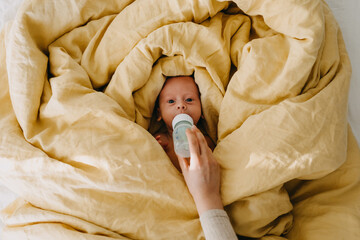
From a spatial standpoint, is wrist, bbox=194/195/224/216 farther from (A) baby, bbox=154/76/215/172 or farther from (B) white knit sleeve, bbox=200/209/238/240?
(A) baby, bbox=154/76/215/172

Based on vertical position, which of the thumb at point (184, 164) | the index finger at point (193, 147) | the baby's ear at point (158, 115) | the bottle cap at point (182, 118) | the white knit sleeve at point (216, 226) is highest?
the index finger at point (193, 147)

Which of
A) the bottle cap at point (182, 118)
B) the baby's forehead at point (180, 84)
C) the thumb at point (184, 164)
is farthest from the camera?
the baby's forehead at point (180, 84)

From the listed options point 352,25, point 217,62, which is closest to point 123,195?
point 217,62

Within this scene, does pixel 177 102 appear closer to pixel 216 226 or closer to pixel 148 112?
pixel 148 112

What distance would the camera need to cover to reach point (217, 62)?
42.4 inches

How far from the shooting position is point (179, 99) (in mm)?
1072

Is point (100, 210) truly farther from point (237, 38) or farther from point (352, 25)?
point (352, 25)

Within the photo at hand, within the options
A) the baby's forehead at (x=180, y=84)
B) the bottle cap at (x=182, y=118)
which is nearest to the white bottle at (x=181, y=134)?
the bottle cap at (x=182, y=118)

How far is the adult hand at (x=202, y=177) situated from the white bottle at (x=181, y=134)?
0.07 metres

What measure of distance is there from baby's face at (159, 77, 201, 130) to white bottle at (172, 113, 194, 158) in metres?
0.08

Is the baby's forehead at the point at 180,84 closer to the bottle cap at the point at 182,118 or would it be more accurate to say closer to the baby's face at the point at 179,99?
the baby's face at the point at 179,99

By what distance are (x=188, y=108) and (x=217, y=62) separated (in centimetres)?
18

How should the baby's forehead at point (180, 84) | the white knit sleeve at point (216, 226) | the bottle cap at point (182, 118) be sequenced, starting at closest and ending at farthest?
the white knit sleeve at point (216, 226) → the bottle cap at point (182, 118) → the baby's forehead at point (180, 84)

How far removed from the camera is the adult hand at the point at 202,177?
0.81 meters
